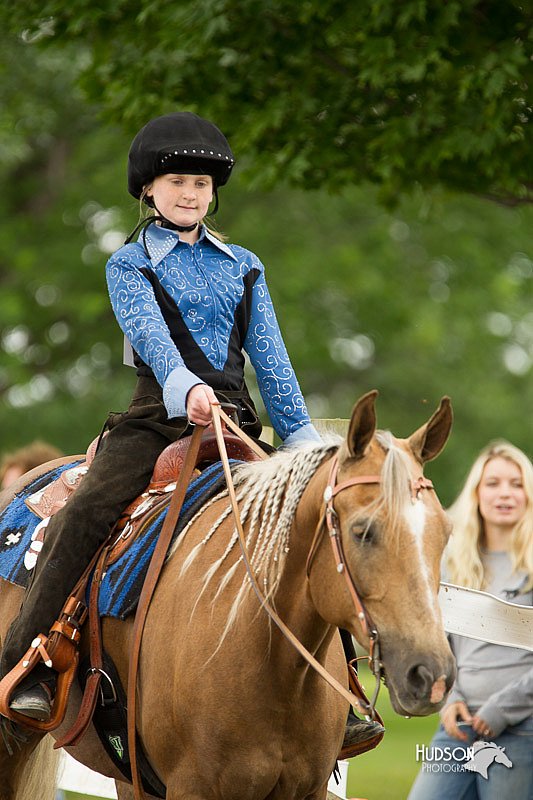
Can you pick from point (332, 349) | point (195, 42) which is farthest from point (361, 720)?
point (332, 349)

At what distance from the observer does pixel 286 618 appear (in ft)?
13.9

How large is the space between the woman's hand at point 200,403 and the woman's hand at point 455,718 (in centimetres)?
212

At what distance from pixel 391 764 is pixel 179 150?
8.34 metres

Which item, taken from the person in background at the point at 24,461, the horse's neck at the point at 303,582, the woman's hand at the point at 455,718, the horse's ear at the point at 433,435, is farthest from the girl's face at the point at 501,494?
the person in background at the point at 24,461

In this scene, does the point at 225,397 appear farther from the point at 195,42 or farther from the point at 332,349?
the point at 332,349

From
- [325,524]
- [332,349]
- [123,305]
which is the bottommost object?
[332,349]

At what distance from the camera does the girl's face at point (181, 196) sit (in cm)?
504

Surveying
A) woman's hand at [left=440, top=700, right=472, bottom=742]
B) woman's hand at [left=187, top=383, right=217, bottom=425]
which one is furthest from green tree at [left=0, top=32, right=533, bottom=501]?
woman's hand at [left=187, top=383, right=217, bottom=425]

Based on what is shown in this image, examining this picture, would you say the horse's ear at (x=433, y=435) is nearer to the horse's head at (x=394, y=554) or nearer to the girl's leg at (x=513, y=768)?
the horse's head at (x=394, y=554)

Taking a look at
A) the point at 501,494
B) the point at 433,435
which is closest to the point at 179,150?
the point at 433,435

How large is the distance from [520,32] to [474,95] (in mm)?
429

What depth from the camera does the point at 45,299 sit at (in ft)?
69.9

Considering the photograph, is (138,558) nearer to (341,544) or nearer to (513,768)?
(341,544)

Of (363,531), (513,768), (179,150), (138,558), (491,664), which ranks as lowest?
(513,768)
